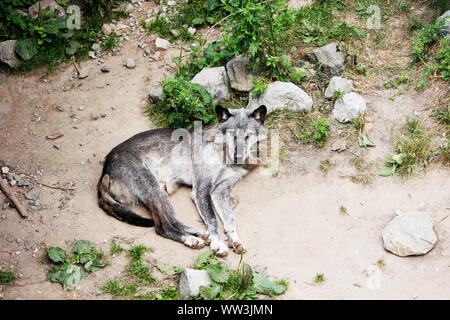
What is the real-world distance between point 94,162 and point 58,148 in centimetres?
72

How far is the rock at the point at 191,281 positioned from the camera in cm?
500

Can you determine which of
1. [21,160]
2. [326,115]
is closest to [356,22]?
[326,115]

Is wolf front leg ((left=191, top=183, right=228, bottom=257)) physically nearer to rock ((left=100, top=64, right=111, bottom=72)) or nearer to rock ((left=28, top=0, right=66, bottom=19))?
rock ((left=100, top=64, right=111, bottom=72))

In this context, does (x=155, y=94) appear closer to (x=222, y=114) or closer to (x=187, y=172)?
(x=222, y=114)

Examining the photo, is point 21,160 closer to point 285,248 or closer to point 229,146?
point 229,146

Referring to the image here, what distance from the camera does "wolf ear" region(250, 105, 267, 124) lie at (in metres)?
6.85

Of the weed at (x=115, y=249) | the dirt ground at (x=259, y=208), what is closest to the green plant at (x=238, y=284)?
the dirt ground at (x=259, y=208)

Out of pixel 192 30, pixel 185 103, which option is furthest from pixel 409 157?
pixel 192 30

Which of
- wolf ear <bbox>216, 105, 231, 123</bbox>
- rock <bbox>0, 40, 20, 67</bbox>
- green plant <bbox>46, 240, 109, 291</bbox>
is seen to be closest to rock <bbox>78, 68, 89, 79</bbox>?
rock <bbox>0, 40, 20, 67</bbox>

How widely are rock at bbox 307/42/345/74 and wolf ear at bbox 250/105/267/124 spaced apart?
171cm

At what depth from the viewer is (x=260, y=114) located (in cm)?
694

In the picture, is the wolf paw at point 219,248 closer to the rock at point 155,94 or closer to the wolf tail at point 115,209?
the wolf tail at point 115,209

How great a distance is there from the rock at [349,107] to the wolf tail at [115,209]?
3494mm

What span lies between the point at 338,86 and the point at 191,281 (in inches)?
167
